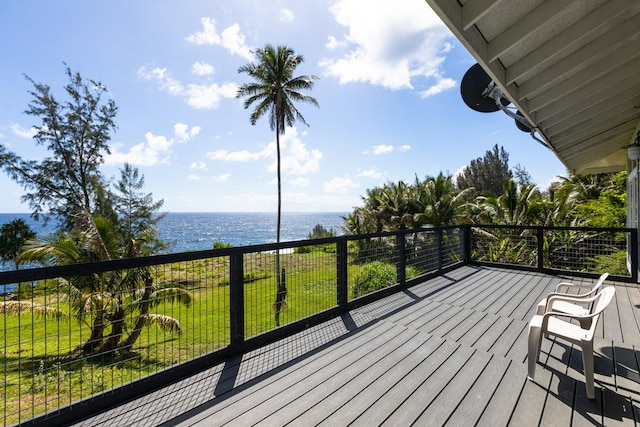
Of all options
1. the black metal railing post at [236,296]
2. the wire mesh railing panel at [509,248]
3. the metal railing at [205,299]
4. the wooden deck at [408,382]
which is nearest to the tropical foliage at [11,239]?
the metal railing at [205,299]

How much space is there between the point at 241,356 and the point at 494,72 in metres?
3.61

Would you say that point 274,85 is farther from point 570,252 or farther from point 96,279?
point 570,252

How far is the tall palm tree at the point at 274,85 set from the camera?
51.0ft

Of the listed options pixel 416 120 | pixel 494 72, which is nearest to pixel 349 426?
pixel 494 72

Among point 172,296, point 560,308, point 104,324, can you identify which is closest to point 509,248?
point 560,308

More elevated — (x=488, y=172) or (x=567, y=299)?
(x=488, y=172)

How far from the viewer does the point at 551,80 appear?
123 inches

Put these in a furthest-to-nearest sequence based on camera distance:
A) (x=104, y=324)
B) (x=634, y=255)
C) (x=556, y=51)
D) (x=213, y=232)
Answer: (x=213, y=232) → (x=634, y=255) → (x=556, y=51) → (x=104, y=324)

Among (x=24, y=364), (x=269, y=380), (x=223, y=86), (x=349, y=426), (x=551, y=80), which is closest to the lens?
(x=349, y=426)

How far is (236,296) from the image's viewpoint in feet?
9.36

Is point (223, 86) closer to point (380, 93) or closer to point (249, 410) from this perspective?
point (380, 93)

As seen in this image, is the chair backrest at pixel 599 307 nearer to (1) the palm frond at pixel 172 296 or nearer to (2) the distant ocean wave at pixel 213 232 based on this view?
(1) the palm frond at pixel 172 296

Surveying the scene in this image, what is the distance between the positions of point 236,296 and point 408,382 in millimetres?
1675

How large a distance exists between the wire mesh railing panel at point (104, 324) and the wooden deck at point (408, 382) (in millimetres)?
403
